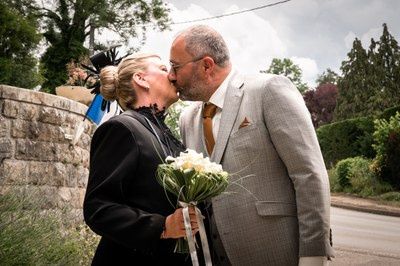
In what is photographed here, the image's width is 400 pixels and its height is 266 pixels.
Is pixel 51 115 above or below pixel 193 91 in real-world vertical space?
above

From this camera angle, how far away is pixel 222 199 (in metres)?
2.75

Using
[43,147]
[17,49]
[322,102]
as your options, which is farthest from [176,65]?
[322,102]

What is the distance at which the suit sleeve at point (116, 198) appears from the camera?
220 cm

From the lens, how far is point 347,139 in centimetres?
2638

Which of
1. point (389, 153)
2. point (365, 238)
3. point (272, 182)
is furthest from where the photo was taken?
point (389, 153)

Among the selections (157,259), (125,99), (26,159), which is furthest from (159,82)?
(26,159)

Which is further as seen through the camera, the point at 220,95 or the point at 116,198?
the point at 220,95

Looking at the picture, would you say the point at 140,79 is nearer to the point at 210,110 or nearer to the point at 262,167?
the point at 210,110

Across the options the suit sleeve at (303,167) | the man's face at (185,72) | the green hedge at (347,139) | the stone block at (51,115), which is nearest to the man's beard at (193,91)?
the man's face at (185,72)

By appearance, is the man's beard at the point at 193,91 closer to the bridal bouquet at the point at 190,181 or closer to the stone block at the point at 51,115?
the bridal bouquet at the point at 190,181

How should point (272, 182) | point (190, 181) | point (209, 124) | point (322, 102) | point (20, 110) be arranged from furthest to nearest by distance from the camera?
point (322, 102) → point (20, 110) → point (209, 124) → point (272, 182) → point (190, 181)

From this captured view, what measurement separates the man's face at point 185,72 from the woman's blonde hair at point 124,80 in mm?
113

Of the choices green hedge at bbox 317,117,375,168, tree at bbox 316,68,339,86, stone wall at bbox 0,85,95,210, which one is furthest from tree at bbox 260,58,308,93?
stone wall at bbox 0,85,95,210

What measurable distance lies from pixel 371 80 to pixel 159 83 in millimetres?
46707
